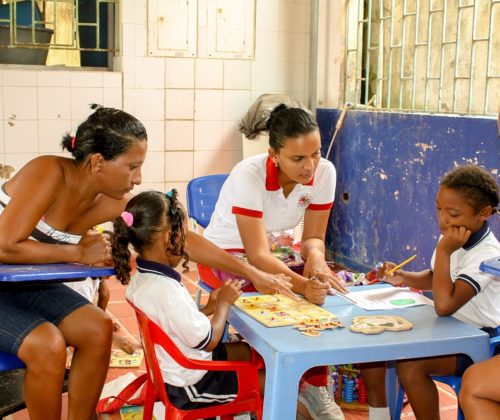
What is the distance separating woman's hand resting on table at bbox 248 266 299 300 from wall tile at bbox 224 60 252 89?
357 centimetres

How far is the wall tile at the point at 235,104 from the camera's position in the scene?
610 centimetres

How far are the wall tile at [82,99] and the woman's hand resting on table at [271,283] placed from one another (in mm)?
3323

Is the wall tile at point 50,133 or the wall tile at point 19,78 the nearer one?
the wall tile at point 19,78

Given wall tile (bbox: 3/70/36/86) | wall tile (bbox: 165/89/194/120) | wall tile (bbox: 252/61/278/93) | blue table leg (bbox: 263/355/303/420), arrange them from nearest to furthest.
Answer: blue table leg (bbox: 263/355/303/420) → wall tile (bbox: 3/70/36/86) → wall tile (bbox: 165/89/194/120) → wall tile (bbox: 252/61/278/93)

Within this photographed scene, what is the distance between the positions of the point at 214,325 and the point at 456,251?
3.16 ft

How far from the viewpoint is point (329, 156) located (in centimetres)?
604

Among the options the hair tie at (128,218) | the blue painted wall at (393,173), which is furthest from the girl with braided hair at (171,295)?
the blue painted wall at (393,173)

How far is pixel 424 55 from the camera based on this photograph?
5051 mm

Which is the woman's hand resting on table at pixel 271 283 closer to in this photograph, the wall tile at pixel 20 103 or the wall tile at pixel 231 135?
the wall tile at pixel 20 103

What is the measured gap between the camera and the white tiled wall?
18.0 ft

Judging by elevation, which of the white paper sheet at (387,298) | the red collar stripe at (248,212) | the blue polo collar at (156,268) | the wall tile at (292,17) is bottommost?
the white paper sheet at (387,298)

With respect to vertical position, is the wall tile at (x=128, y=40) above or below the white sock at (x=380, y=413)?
above

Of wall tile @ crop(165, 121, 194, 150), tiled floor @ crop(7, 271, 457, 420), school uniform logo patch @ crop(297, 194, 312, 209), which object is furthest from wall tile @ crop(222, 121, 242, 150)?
school uniform logo patch @ crop(297, 194, 312, 209)

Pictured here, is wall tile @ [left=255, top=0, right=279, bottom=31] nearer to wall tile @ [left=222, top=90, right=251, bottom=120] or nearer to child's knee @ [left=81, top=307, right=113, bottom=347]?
wall tile @ [left=222, top=90, right=251, bottom=120]
